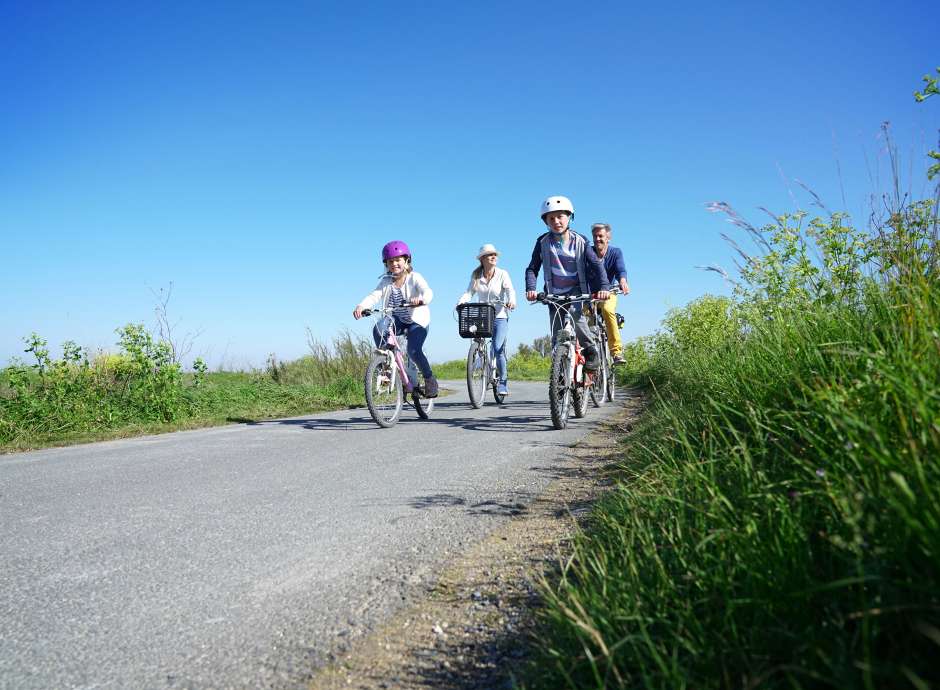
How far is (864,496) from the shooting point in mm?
1516

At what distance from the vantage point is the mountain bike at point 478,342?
9711 millimetres

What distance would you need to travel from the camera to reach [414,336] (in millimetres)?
8828

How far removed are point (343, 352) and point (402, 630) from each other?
13126 mm

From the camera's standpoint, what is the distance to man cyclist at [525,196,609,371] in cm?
778

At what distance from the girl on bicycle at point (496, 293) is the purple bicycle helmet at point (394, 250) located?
5.21 feet

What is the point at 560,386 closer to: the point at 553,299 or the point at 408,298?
the point at 553,299

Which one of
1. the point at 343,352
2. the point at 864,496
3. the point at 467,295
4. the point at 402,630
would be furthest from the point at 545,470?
the point at 343,352

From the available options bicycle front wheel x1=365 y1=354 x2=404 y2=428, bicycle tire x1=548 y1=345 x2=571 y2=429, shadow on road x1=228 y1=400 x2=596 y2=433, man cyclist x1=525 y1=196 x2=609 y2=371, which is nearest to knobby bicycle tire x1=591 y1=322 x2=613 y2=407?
shadow on road x1=228 y1=400 x2=596 y2=433

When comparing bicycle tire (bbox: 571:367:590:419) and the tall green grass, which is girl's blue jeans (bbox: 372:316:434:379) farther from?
the tall green grass

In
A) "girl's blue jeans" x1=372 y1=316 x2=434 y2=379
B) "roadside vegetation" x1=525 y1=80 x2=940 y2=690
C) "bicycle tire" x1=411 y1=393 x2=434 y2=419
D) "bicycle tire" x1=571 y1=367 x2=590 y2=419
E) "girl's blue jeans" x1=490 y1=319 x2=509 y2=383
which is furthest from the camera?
"girl's blue jeans" x1=490 y1=319 x2=509 y2=383

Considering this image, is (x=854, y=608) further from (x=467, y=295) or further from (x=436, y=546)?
(x=467, y=295)

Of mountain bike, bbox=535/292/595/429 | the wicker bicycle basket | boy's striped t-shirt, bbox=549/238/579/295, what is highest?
boy's striped t-shirt, bbox=549/238/579/295

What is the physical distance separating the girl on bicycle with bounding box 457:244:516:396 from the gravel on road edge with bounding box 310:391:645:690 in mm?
6783

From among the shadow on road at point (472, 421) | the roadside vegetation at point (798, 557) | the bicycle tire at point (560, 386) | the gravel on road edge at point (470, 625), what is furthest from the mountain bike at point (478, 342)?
the roadside vegetation at point (798, 557)
